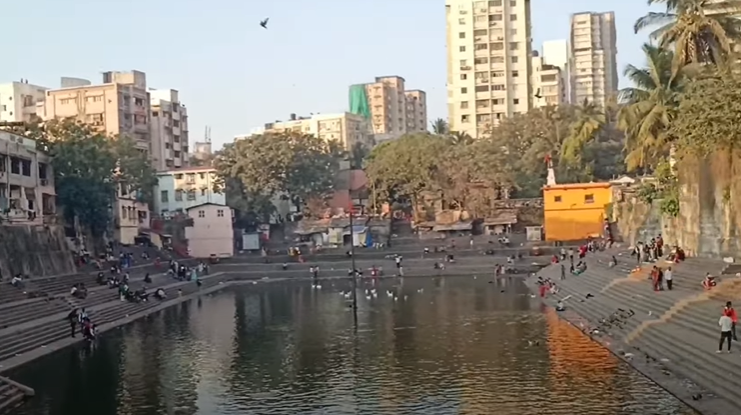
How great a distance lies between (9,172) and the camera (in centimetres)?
5153

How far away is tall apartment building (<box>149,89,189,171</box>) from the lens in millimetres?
94750

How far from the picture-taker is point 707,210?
3503cm

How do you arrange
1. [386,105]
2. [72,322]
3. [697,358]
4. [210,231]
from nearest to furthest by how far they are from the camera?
[697,358], [72,322], [210,231], [386,105]

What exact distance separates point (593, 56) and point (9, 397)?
162818 mm

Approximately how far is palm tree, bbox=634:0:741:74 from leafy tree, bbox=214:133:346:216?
42.6m

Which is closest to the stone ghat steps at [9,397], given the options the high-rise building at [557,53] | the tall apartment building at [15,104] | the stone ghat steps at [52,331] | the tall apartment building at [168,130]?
the stone ghat steps at [52,331]

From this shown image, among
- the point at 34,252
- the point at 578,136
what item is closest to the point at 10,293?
the point at 34,252

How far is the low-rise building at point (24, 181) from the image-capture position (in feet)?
166

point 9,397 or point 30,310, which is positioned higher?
point 30,310

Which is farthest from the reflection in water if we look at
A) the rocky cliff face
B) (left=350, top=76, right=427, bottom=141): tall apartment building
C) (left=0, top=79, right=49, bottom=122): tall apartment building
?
(left=350, top=76, right=427, bottom=141): tall apartment building

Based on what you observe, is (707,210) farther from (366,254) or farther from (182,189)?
(182,189)

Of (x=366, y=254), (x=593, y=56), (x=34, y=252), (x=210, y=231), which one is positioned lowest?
(x=366, y=254)

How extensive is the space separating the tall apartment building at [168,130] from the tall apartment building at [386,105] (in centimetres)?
4740

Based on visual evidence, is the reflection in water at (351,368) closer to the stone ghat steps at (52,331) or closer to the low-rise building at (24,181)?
the stone ghat steps at (52,331)
